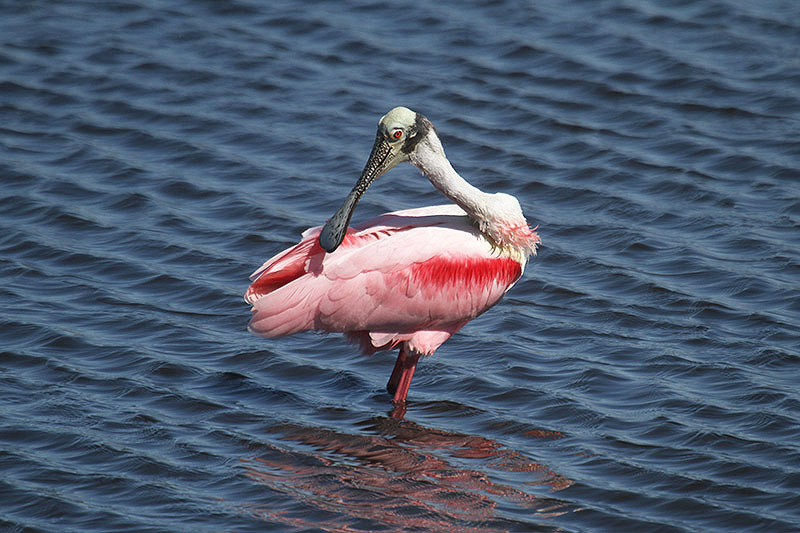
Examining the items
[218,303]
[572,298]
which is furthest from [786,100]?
[218,303]

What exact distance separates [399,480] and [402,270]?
1.50m

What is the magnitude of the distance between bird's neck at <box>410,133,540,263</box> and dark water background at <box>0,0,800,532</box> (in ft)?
3.24

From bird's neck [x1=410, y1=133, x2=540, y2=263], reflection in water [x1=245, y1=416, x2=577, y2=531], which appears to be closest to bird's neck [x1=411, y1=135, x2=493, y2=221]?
bird's neck [x1=410, y1=133, x2=540, y2=263]

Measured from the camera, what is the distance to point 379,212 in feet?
37.2

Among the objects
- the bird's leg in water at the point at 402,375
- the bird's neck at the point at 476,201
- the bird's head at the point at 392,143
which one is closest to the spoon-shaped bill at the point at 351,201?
the bird's head at the point at 392,143

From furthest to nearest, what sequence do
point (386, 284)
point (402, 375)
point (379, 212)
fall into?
1. point (379, 212)
2. point (402, 375)
3. point (386, 284)

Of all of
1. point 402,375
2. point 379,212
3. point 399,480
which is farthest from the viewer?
point 379,212

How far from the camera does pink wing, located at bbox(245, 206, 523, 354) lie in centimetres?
845

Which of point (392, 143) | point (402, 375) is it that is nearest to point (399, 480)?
point (402, 375)

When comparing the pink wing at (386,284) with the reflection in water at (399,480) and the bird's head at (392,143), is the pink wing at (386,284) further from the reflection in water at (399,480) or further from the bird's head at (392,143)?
the reflection in water at (399,480)

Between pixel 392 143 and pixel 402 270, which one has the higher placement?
pixel 392 143

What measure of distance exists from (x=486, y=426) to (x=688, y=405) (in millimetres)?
1316

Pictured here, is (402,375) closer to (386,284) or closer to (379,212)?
(386,284)

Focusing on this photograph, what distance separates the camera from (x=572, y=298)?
9.93 meters
